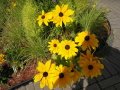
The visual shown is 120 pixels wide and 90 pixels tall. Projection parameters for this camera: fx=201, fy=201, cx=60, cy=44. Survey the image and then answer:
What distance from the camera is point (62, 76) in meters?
1.71

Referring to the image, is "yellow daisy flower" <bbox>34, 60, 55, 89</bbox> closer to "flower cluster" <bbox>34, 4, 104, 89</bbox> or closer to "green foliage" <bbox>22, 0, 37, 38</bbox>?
"flower cluster" <bbox>34, 4, 104, 89</bbox>

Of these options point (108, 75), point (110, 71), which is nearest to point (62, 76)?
point (108, 75)

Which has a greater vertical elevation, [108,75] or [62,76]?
[62,76]

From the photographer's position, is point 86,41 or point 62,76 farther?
point 86,41

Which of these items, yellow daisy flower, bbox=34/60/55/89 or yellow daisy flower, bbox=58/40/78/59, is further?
yellow daisy flower, bbox=58/40/78/59

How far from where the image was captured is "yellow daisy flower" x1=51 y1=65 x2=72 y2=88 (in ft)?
5.46

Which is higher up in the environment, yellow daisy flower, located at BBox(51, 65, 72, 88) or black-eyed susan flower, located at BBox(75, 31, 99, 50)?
black-eyed susan flower, located at BBox(75, 31, 99, 50)

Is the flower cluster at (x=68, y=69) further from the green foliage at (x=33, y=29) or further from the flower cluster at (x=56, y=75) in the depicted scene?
the green foliage at (x=33, y=29)

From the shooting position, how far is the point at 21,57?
4637 millimetres

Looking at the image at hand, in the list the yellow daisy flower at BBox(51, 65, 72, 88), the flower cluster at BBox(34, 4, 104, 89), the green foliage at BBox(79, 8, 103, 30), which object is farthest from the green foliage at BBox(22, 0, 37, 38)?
the yellow daisy flower at BBox(51, 65, 72, 88)

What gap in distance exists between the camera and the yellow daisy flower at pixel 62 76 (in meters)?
1.66

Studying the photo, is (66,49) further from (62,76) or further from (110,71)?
(110,71)

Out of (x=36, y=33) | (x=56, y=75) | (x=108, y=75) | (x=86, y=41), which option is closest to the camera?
(x=56, y=75)

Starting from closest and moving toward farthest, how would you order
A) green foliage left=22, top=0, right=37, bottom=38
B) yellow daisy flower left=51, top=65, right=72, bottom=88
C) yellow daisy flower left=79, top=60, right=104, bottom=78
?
yellow daisy flower left=51, top=65, right=72, bottom=88 → yellow daisy flower left=79, top=60, right=104, bottom=78 → green foliage left=22, top=0, right=37, bottom=38
